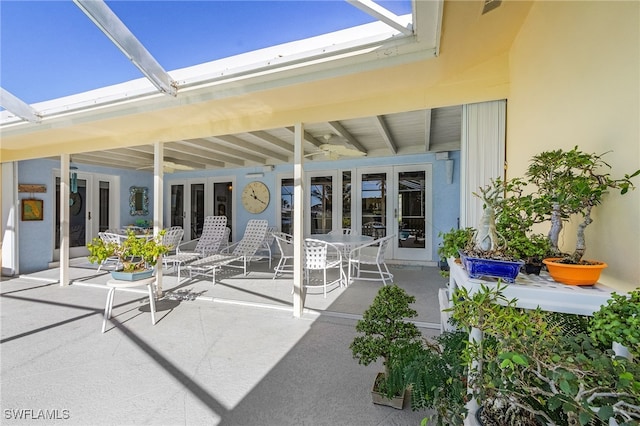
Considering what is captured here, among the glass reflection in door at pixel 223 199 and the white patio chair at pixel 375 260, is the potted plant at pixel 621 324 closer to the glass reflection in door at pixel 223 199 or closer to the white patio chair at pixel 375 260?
the white patio chair at pixel 375 260

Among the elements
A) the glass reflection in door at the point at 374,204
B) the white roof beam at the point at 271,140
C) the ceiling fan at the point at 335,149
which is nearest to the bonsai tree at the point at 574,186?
the ceiling fan at the point at 335,149

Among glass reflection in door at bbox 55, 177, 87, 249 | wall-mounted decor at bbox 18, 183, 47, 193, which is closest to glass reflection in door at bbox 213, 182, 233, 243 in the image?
glass reflection in door at bbox 55, 177, 87, 249

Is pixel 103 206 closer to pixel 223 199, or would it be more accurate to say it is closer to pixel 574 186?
pixel 223 199

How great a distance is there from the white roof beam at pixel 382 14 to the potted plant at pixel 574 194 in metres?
1.22

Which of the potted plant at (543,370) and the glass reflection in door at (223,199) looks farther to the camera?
the glass reflection in door at (223,199)

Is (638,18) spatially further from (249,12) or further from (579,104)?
(249,12)

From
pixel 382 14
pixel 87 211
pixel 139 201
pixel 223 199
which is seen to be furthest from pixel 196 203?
pixel 382 14

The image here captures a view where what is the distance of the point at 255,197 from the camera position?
775 centimetres

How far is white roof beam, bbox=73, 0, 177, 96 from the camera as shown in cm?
221

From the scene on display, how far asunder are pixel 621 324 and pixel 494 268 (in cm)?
38

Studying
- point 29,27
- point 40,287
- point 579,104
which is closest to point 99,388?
point 579,104

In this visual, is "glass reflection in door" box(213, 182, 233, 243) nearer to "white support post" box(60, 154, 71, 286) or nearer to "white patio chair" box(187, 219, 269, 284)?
"white patio chair" box(187, 219, 269, 284)

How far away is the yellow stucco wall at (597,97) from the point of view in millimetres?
1073

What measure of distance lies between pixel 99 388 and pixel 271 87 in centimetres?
269
